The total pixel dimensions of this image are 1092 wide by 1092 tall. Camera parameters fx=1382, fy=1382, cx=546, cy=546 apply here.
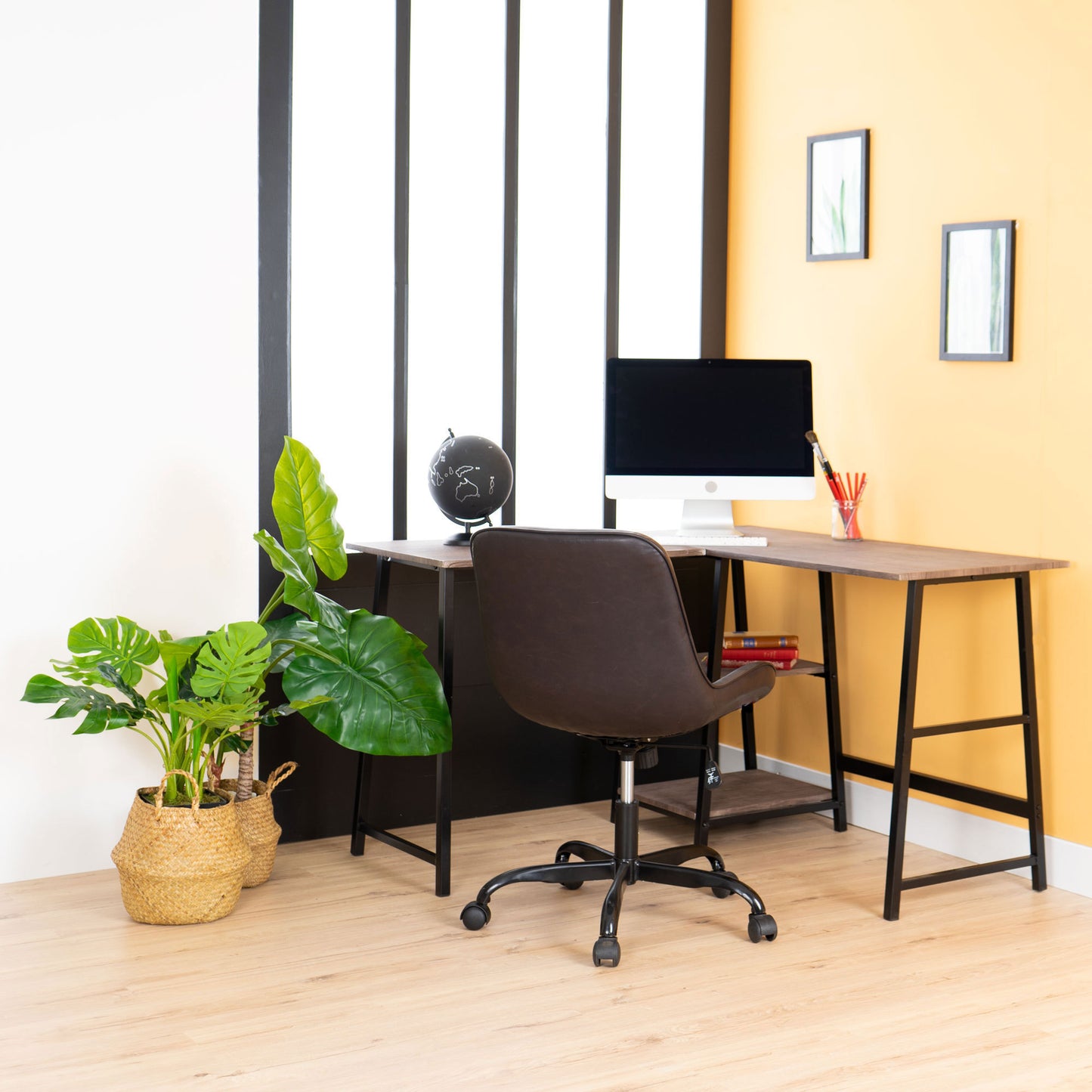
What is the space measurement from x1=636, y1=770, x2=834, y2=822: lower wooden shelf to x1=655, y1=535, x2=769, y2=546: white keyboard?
0.74 m

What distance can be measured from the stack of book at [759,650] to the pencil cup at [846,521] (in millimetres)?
315

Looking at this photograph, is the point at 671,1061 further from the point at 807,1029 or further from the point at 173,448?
the point at 173,448

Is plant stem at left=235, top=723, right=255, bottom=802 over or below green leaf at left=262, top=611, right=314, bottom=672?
below

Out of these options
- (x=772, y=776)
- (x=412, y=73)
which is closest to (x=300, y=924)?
(x=772, y=776)

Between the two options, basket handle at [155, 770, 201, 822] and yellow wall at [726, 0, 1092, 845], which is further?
yellow wall at [726, 0, 1092, 845]

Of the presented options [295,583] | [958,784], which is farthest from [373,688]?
[958,784]

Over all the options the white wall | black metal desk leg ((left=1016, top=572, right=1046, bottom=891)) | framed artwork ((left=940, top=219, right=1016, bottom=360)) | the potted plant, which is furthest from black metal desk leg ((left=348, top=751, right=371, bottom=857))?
framed artwork ((left=940, top=219, right=1016, bottom=360))

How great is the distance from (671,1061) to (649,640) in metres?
0.81

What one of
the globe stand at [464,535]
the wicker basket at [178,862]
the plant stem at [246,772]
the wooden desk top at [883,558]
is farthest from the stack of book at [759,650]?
the wicker basket at [178,862]

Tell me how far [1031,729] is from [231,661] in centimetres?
189

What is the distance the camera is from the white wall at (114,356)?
332 centimetres

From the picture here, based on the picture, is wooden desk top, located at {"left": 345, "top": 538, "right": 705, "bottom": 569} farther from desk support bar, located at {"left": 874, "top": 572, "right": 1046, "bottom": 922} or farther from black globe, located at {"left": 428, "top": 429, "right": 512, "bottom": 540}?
desk support bar, located at {"left": 874, "top": 572, "right": 1046, "bottom": 922}

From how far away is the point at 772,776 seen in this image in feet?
13.5

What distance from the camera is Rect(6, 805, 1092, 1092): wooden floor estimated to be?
2.43 m
